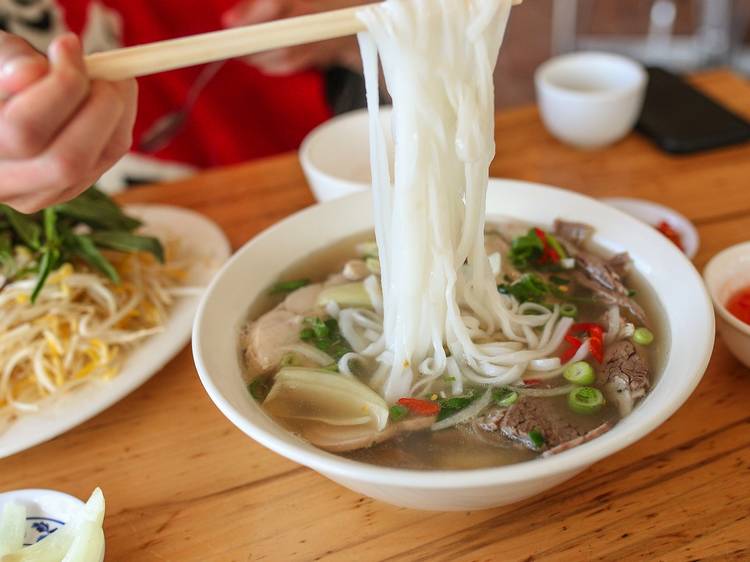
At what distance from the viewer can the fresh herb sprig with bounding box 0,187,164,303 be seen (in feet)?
5.14

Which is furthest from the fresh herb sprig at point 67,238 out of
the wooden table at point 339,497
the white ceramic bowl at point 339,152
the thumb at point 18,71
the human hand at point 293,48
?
the human hand at point 293,48

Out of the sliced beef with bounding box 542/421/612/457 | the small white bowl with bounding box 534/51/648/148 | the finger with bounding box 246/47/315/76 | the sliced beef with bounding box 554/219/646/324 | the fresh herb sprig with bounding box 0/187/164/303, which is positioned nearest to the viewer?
the sliced beef with bounding box 542/421/612/457

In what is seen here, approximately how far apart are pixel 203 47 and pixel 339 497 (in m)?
0.75

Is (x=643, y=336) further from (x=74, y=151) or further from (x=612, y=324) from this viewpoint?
(x=74, y=151)

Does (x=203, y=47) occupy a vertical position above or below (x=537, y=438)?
above

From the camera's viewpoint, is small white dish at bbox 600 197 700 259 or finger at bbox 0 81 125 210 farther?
small white dish at bbox 600 197 700 259

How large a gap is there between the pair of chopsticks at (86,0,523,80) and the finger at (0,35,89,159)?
0.04 m

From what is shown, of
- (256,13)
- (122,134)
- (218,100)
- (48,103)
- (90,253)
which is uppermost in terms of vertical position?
(48,103)

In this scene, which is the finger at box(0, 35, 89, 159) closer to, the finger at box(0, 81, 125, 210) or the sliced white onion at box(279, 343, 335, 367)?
the finger at box(0, 81, 125, 210)

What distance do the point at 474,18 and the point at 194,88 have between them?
5.85ft

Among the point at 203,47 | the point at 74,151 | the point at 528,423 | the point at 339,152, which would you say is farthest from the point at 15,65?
the point at 339,152

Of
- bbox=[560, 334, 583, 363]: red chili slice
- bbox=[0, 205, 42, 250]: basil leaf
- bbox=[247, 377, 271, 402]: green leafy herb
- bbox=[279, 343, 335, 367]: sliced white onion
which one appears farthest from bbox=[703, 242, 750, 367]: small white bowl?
bbox=[0, 205, 42, 250]: basil leaf

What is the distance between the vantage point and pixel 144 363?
1.43m

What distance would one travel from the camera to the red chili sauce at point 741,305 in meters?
1.32
